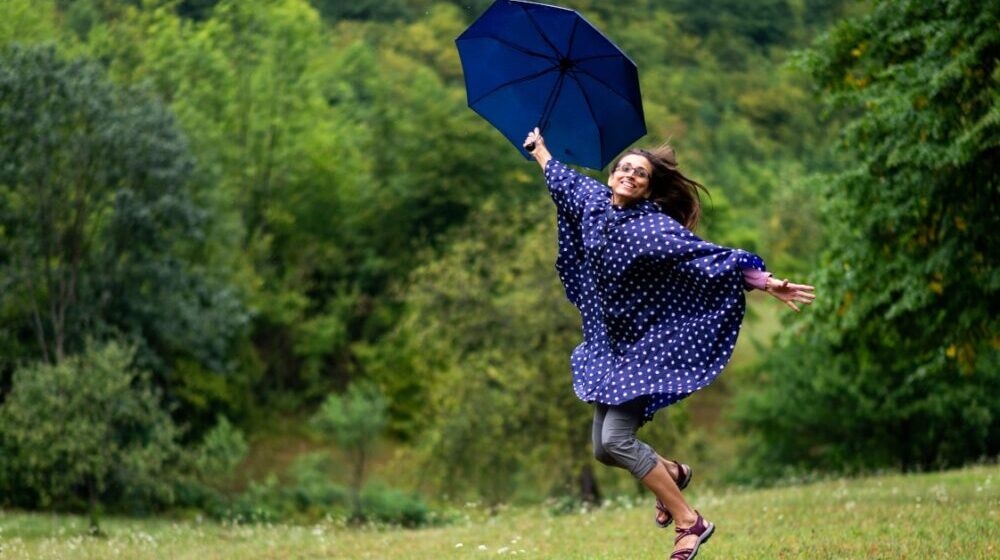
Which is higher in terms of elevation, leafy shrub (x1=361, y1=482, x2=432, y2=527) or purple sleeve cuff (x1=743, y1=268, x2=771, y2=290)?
purple sleeve cuff (x1=743, y1=268, x2=771, y2=290)

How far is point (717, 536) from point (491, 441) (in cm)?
2177

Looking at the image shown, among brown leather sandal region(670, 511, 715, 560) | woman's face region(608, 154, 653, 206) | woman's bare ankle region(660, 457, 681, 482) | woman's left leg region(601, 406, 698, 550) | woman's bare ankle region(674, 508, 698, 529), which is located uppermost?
woman's face region(608, 154, 653, 206)

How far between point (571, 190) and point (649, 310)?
0.96 metres

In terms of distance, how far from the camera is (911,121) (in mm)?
14188

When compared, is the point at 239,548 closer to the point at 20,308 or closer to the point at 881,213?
the point at 881,213

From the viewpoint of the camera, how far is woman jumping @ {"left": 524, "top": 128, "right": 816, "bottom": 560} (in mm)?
8062

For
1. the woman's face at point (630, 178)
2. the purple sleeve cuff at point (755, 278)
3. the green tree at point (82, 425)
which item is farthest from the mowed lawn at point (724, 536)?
the green tree at point (82, 425)

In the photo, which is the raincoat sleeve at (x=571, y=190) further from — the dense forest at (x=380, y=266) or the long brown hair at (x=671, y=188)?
the dense forest at (x=380, y=266)

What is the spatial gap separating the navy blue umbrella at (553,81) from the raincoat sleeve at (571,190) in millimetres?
597

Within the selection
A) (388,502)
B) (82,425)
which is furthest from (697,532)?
(388,502)

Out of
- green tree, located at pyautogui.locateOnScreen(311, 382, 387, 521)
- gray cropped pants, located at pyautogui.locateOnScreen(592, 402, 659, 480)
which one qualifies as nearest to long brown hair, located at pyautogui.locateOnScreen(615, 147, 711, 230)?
gray cropped pants, located at pyautogui.locateOnScreen(592, 402, 659, 480)

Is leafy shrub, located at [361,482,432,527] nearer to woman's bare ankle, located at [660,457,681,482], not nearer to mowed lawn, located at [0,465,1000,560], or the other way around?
mowed lawn, located at [0,465,1000,560]

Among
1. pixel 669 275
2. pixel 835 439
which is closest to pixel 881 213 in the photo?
pixel 669 275

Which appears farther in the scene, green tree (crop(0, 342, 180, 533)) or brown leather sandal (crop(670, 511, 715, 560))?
green tree (crop(0, 342, 180, 533))
